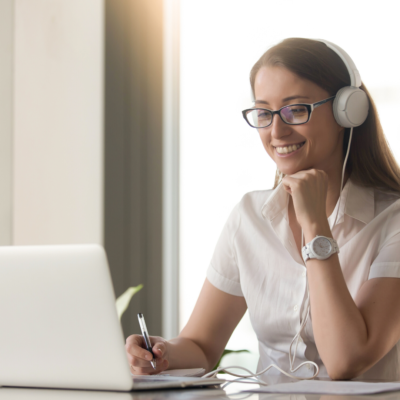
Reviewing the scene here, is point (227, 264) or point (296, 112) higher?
point (296, 112)

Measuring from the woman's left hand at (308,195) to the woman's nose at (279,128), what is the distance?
11 centimetres

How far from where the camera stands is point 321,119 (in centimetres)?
123

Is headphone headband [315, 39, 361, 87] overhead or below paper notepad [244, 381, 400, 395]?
overhead

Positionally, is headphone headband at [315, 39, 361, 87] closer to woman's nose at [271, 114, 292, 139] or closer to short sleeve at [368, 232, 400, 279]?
woman's nose at [271, 114, 292, 139]

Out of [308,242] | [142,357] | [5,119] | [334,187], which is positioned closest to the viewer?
[142,357]

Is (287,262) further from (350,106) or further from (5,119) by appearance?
(5,119)

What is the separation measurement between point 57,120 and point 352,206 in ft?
6.00

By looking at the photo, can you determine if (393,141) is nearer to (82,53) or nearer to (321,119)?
(321,119)

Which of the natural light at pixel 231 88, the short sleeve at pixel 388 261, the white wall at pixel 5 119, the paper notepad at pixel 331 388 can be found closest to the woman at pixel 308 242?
the short sleeve at pixel 388 261

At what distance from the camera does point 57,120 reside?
8.46 ft

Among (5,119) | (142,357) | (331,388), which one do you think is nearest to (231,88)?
(5,119)

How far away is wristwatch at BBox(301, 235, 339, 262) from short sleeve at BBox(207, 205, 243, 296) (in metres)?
0.34

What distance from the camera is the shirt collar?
1.20 meters

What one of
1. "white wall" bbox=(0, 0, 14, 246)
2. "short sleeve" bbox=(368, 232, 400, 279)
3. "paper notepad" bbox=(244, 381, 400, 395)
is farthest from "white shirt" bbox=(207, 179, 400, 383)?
"white wall" bbox=(0, 0, 14, 246)
